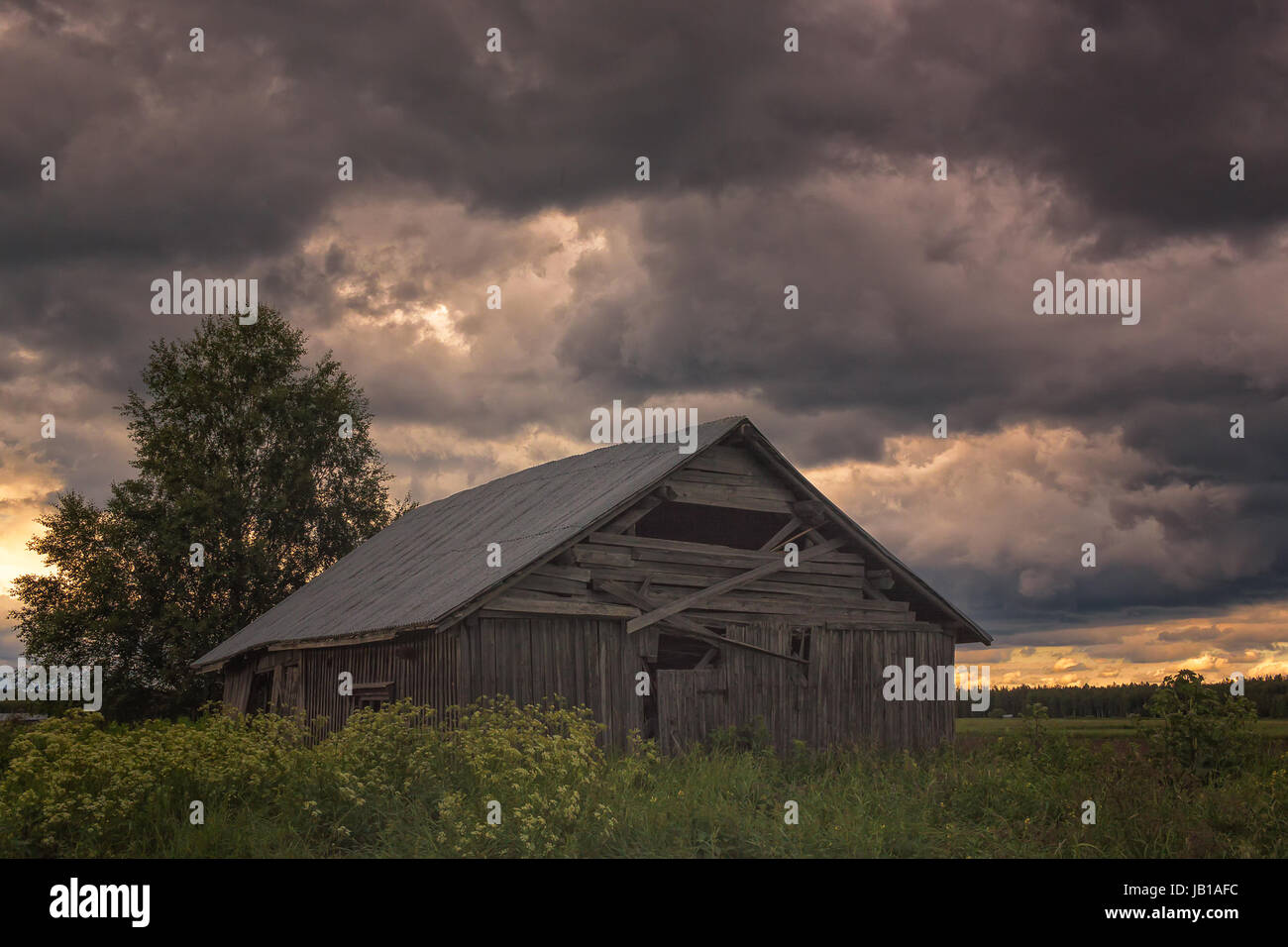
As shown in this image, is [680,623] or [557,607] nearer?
[557,607]

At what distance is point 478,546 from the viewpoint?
22719mm

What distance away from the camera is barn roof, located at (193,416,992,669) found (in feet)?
62.1

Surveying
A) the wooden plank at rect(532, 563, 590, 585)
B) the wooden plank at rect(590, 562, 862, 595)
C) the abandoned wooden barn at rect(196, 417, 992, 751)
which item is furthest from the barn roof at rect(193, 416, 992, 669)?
the wooden plank at rect(590, 562, 862, 595)

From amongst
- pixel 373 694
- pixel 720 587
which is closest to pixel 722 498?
pixel 720 587

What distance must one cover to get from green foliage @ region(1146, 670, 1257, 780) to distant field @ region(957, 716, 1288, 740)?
1.07ft

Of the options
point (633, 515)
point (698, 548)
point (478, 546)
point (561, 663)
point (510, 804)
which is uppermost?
point (633, 515)

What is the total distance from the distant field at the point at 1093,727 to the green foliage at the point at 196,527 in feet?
76.9

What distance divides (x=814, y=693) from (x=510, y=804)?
412 inches

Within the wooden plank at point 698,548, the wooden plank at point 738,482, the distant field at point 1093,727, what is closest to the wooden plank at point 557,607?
the wooden plank at point 698,548

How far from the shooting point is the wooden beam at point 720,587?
19.3 meters

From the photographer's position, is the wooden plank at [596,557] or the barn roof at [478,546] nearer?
the barn roof at [478,546]

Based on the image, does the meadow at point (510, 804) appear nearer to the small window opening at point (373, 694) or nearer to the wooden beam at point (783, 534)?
the small window opening at point (373, 694)

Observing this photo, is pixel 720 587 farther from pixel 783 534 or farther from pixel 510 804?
pixel 510 804
